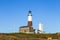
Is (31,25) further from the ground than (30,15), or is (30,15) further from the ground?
(30,15)

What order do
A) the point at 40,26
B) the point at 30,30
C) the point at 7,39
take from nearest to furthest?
the point at 7,39 → the point at 30,30 → the point at 40,26

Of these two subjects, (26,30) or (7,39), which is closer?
(7,39)

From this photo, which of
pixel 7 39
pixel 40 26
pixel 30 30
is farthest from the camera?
pixel 40 26

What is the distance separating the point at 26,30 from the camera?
248 feet

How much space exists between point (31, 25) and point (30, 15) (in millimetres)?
6325

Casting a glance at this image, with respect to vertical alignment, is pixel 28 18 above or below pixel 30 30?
above

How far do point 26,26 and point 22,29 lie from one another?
6.34 feet

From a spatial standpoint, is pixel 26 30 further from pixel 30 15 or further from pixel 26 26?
pixel 30 15

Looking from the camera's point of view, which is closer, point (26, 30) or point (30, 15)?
point (26, 30)

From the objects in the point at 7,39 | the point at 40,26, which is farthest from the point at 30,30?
the point at 7,39

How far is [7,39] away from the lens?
3697cm

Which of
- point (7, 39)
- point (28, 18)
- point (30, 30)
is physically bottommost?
point (7, 39)

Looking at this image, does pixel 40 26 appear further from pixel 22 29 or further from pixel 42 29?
pixel 22 29

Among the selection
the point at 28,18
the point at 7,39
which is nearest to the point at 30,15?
the point at 28,18
